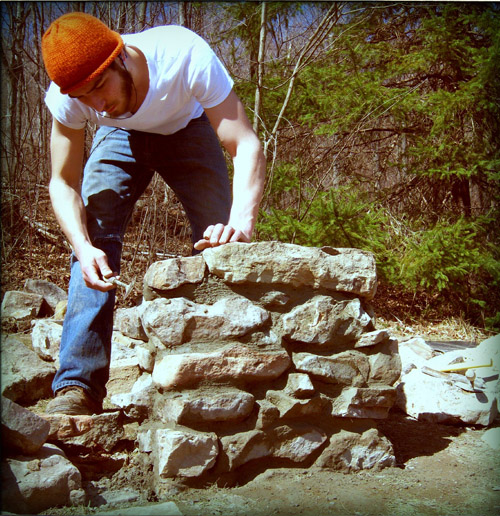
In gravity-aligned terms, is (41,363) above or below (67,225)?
below

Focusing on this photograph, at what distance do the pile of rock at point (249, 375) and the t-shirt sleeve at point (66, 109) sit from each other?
75 cm

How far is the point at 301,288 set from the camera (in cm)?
218

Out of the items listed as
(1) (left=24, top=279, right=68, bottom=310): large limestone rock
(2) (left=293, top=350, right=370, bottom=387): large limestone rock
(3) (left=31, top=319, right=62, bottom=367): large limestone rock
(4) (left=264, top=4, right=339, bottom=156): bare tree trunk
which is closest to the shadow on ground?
(2) (left=293, top=350, right=370, bottom=387): large limestone rock

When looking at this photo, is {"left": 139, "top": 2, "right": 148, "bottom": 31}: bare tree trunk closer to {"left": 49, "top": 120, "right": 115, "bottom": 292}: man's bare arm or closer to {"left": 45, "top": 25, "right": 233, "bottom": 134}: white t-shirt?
{"left": 45, "top": 25, "right": 233, "bottom": 134}: white t-shirt

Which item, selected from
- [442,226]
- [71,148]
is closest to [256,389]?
[71,148]

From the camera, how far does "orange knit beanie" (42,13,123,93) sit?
2.01m

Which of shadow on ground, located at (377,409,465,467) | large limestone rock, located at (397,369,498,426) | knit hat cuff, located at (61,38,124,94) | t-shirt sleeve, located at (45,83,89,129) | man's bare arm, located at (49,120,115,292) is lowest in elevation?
shadow on ground, located at (377,409,465,467)

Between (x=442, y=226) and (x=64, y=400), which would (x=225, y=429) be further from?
(x=442, y=226)

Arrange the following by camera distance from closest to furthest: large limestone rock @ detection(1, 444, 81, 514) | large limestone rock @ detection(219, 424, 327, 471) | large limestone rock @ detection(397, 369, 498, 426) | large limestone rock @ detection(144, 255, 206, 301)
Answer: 1. large limestone rock @ detection(1, 444, 81, 514)
2. large limestone rock @ detection(219, 424, 327, 471)
3. large limestone rock @ detection(144, 255, 206, 301)
4. large limestone rock @ detection(397, 369, 498, 426)

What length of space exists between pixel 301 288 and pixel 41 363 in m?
1.71

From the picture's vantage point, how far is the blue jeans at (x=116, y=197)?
2.35 m

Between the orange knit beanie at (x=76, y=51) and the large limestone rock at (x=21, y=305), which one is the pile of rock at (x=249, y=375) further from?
the large limestone rock at (x=21, y=305)

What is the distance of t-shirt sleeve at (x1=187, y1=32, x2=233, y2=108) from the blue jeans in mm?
260

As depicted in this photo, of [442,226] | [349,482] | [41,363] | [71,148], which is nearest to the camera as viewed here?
[349,482]
